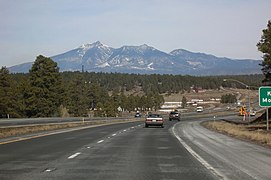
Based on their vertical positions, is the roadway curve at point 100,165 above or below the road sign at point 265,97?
below

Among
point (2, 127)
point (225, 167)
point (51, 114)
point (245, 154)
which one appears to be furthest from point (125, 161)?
point (51, 114)

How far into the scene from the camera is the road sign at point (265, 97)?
31.4 meters

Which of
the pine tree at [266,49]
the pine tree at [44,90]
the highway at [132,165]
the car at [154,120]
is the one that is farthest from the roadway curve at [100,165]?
the pine tree at [44,90]

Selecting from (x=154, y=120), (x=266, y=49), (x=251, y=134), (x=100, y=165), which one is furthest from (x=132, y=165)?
(x=266, y=49)

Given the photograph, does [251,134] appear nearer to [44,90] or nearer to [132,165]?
[132,165]

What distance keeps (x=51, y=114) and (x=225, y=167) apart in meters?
69.5

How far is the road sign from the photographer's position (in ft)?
103

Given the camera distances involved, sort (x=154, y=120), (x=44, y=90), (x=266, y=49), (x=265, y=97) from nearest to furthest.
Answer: (x=265, y=97), (x=154, y=120), (x=266, y=49), (x=44, y=90)

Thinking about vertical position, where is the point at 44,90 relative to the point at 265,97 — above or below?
above

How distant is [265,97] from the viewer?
31594mm

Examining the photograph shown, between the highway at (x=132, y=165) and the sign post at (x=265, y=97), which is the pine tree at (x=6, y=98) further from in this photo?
the highway at (x=132, y=165)

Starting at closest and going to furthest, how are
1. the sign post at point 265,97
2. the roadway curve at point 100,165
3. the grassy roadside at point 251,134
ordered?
1. the roadway curve at point 100,165
2. the grassy roadside at point 251,134
3. the sign post at point 265,97

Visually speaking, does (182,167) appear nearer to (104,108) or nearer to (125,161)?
(125,161)

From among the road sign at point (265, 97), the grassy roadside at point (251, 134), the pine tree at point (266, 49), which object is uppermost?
the pine tree at point (266, 49)
